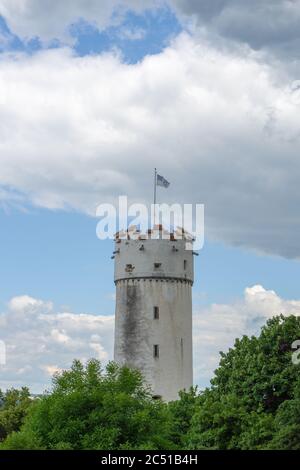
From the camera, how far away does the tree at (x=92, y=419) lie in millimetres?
40188

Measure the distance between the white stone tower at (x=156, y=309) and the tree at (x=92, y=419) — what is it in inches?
1046

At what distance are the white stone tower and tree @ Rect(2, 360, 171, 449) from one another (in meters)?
26.6

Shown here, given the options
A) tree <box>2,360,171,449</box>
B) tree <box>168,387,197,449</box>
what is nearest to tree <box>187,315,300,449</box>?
tree <box>2,360,171,449</box>

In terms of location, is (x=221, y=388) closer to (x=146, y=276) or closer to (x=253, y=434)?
(x=253, y=434)

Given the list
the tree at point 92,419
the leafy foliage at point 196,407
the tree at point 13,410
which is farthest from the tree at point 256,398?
the tree at point 13,410

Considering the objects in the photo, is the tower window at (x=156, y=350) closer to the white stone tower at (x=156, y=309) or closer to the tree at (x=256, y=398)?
the white stone tower at (x=156, y=309)

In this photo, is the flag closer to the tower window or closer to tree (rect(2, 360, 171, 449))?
the tower window

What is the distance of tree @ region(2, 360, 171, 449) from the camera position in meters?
40.2

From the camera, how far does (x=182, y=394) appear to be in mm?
51781

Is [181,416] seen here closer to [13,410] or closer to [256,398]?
[256,398]

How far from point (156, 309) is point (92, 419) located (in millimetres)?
30943
